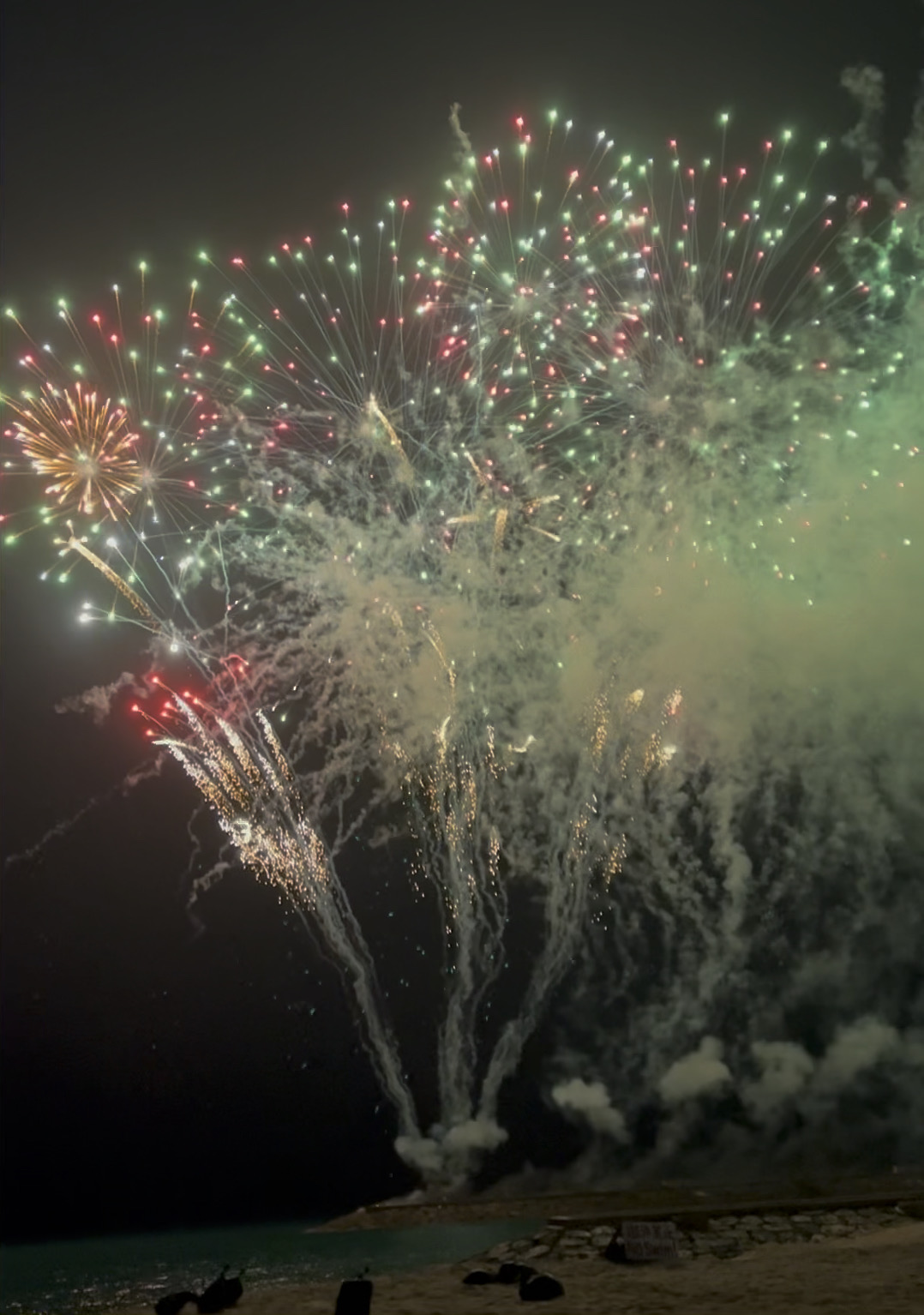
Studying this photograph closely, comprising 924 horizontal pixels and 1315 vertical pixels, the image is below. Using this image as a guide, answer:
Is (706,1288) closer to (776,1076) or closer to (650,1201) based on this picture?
(650,1201)

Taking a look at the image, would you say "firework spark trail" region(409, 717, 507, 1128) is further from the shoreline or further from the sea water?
the sea water

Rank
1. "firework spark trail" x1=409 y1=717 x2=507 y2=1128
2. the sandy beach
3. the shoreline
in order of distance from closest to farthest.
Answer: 1. the sandy beach
2. "firework spark trail" x1=409 y1=717 x2=507 y2=1128
3. the shoreline

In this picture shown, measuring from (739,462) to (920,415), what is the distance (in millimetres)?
2844

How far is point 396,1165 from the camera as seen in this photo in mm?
22594

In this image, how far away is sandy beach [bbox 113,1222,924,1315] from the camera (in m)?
13.8

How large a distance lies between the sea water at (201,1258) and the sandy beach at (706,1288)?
9.34ft

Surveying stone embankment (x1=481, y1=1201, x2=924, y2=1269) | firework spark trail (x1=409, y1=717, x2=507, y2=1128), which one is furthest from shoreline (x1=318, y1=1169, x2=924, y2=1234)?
firework spark trail (x1=409, y1=717, x2=507, y2=1128)

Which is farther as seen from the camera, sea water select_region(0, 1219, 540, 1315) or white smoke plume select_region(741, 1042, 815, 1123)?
white smoke plume select_region(741, 1042, 815, 1123)

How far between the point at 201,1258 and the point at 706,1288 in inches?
649

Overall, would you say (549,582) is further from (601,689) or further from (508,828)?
(508,828)

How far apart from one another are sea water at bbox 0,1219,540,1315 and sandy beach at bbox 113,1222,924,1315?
2845 mm

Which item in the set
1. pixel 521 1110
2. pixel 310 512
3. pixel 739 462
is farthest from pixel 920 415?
pixel 521 1110

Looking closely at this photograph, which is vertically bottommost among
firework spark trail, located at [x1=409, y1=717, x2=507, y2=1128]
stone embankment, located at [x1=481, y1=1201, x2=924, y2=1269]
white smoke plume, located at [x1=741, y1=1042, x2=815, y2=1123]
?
stone embankment, located at [x1=481, y1=1201, x2=924, y2=1269]

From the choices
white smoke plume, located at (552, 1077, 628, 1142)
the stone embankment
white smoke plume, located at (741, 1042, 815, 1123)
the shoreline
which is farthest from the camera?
white smoke plume, located at (741, 1042, 815, 1123)
